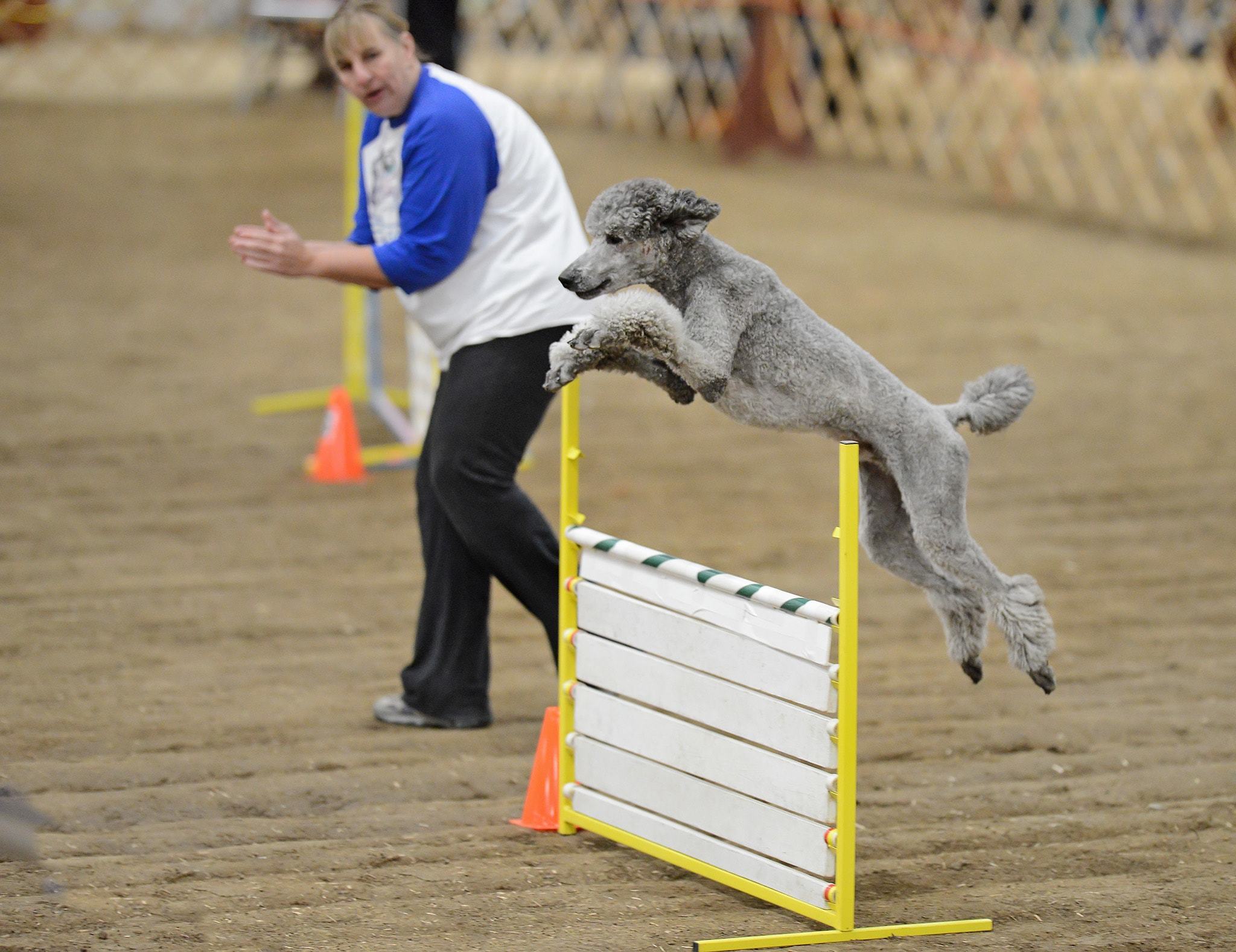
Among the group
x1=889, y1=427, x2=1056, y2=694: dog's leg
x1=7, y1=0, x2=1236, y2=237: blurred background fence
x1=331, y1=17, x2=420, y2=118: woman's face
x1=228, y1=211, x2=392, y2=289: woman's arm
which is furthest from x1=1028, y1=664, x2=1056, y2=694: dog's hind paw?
x1=7, y1=0, x2=1236, y2=237: blurred background fence

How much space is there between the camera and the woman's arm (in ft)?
12.0

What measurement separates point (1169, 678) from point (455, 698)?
231 centimetres

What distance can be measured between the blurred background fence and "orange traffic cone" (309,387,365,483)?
5.89m

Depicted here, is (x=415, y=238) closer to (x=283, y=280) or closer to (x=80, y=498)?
(x=80, y=498)

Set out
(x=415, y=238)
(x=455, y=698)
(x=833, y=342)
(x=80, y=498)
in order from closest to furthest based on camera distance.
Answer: (x=833, y=342)
(x=415, y=238)
(x=455, y=698)
(x=80, y=498)

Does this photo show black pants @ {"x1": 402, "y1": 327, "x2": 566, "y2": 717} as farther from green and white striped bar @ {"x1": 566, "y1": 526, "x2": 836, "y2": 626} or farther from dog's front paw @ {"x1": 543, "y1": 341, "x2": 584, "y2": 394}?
dog's front paw @ {"x1": 543, "y1": 341, "x2": 584, "y2": 394}

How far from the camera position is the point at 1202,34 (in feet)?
49.1

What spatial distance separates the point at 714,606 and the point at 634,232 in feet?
3.03

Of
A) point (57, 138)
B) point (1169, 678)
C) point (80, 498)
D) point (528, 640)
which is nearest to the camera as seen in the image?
point (1169, 678)

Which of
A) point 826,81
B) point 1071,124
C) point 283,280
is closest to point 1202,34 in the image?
point 1071,124

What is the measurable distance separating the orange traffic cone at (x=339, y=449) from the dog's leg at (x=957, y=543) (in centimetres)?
397

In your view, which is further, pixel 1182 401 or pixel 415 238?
pixel 1182 401

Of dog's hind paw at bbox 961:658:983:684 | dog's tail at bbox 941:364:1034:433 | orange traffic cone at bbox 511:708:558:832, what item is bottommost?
orange traffic cone at bbox 511:708:558:832

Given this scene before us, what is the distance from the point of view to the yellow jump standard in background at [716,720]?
3.14 meters
